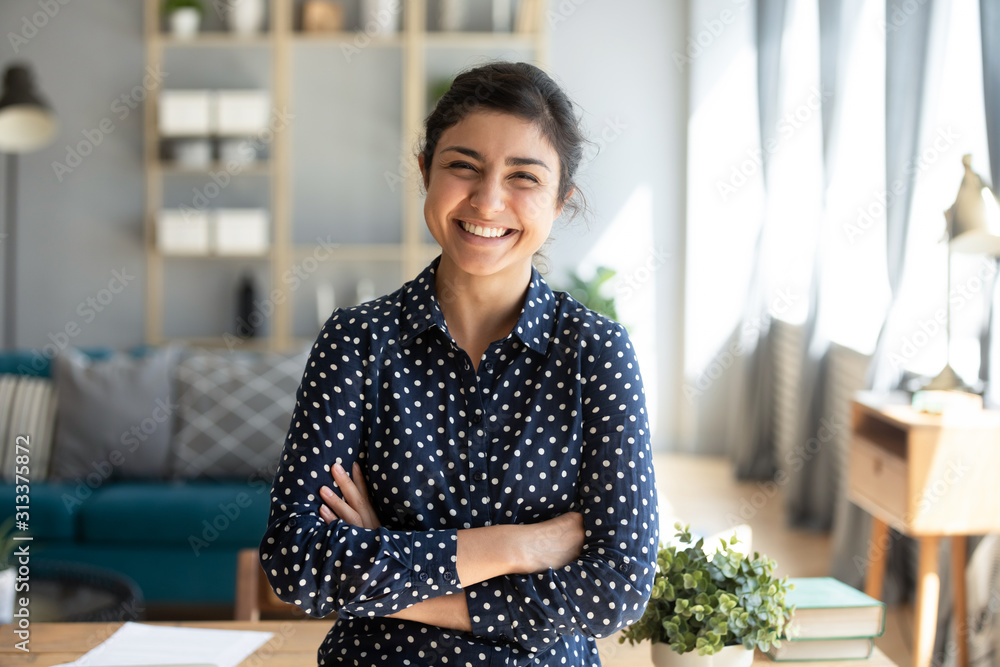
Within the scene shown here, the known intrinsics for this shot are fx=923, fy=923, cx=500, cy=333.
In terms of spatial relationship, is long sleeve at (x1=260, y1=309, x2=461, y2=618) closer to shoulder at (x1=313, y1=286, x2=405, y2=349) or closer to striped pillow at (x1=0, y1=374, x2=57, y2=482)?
shoulder at (x1=313, y1=286, x2=405, y2=349)

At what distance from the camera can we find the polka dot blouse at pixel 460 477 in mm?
1167

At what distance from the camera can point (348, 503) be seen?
4.05ft

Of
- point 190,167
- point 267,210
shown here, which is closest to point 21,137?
point 190,167

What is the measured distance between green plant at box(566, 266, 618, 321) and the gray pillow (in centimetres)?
259

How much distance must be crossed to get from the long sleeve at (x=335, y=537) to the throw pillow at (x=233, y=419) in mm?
2285

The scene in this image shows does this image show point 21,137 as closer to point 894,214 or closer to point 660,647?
point 894,214

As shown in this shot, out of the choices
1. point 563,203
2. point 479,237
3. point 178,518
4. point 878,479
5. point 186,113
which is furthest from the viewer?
point 186,113

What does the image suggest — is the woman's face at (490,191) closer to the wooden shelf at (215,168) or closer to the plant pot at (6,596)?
the plant pot at (6,596)

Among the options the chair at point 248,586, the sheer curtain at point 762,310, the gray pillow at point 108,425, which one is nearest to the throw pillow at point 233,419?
the gray pillow at point 108,425

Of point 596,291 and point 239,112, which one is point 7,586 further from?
point 596,291

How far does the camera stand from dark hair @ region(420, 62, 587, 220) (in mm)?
1267

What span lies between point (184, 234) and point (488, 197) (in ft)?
14.4

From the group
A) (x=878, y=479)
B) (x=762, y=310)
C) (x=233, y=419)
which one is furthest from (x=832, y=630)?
(x=762, y=310)

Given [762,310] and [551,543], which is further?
[762,310]
